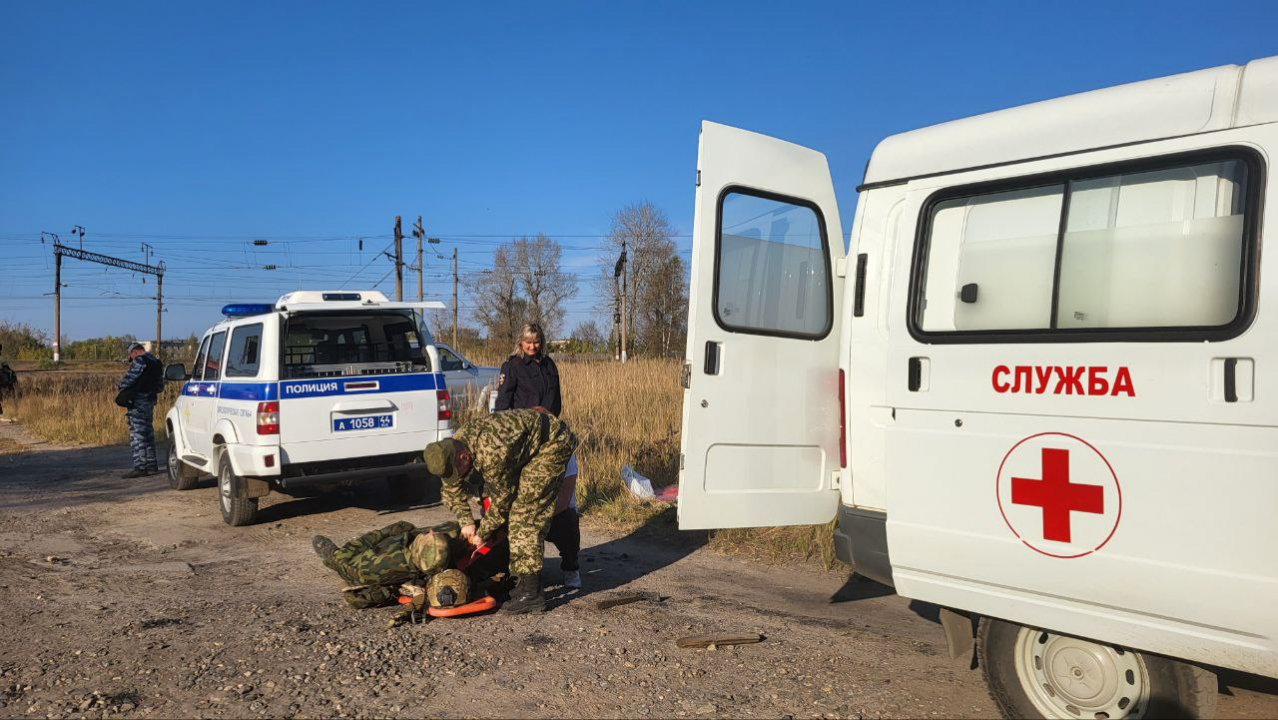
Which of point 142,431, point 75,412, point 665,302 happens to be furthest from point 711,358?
point 665,302

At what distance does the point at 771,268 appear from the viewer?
15.1ft

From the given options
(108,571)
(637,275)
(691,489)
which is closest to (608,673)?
(691,489)

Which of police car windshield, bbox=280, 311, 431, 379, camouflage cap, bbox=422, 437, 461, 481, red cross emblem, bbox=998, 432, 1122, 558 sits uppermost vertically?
police car windshield, bbox=280, 311, 431, 379

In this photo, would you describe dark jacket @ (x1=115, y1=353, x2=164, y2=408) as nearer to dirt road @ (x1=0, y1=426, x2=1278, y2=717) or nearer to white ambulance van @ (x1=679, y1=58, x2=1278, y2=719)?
dirt road @ (x1=0, y1=426, x2=1278, y2=717)

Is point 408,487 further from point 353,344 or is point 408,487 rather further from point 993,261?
point 993,261

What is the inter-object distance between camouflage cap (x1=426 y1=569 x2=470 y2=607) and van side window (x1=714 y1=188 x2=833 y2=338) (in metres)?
2.18

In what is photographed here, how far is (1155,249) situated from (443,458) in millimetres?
3424

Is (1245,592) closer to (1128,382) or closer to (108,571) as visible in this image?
(1128,382)

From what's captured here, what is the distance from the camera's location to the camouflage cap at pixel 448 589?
5101 millimetres

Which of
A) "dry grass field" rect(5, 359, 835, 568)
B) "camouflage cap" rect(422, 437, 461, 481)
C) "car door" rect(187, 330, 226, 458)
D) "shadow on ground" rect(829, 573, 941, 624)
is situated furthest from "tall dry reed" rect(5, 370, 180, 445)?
"shadow on ground" rect(829, 573, 941, 624)

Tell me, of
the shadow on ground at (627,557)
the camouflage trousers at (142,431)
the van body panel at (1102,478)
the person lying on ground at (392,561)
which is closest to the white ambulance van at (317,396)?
→ the shadow on ground at (627,557)

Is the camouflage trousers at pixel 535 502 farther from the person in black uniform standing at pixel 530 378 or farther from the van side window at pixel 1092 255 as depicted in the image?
the van side window at pixel 1092 255

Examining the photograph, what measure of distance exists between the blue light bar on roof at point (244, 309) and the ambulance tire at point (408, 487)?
7.27 ft

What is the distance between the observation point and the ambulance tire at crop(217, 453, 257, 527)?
786 cm
